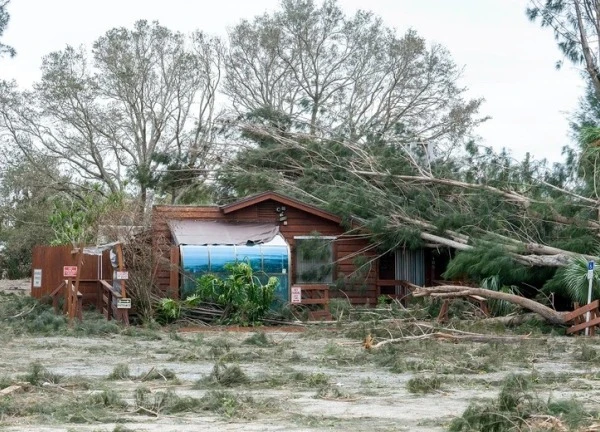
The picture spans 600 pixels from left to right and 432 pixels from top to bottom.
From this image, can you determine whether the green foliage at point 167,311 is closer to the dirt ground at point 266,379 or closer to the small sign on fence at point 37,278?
the dirt ground at point 266,379

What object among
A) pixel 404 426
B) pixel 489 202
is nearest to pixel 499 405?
pixel 404 426

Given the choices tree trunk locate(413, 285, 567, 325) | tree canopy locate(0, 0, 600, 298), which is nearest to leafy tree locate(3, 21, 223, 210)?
tree canopy locate(0, 0, 600, 298)

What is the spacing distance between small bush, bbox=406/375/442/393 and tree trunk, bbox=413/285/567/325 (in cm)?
786

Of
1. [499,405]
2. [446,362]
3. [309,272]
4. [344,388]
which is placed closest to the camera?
[499,405]

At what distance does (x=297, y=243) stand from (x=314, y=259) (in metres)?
0.67

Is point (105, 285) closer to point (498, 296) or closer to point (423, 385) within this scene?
point (498, 296)

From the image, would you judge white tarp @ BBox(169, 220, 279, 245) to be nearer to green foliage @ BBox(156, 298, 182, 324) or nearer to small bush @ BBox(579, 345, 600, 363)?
green foliage @ BBox(156, 298, 182, 324)

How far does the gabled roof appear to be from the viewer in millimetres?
28797

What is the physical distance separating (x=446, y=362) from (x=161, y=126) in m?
30.5

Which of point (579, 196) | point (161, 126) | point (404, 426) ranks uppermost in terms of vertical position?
point (161, 126)

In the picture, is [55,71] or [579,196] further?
[55,71]

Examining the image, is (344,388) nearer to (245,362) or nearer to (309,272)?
(245,362)

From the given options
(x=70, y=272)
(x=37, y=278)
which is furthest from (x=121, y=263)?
(x=37, y=278)

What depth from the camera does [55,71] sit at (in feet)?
145
